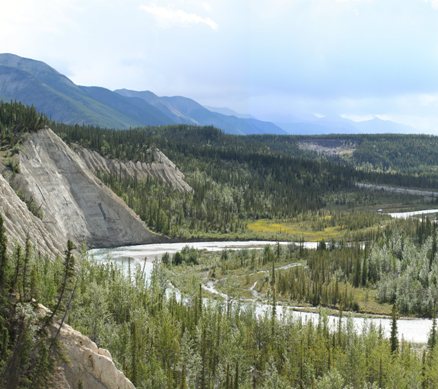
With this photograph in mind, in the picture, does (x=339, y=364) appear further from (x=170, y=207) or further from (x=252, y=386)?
(x=170, y=207)

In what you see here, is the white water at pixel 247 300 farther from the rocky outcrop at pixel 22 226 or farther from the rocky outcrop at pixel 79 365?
the rocky outcrop at pixel 79 365

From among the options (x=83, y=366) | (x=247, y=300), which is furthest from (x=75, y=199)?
(x=83, y=366)

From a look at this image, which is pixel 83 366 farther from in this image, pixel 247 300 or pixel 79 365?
pixel 247 300

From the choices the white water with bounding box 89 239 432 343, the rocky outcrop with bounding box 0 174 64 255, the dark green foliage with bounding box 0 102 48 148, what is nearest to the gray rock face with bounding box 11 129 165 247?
the dark green foliage with bounding box 0 102 48 148

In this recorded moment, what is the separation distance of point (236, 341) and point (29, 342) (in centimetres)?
3806

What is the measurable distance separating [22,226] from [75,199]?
57.9 metres

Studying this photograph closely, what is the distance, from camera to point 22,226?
318 ft

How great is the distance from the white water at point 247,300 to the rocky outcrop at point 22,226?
9.80 meters

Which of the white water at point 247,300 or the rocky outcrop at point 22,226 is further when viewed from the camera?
the rocky outcrop at point 22,226

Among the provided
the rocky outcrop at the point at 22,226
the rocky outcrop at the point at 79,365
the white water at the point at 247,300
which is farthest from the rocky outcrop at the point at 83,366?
the rocky outcrop at the point at 22,226

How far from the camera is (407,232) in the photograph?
153000 mm

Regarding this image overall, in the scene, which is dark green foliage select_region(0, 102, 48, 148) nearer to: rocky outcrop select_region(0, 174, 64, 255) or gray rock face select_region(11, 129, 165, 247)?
gray rock face select_region(11, 129, 165, 247)

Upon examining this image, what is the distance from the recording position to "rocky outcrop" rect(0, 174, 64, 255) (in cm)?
9094

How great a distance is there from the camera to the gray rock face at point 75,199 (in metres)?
140
